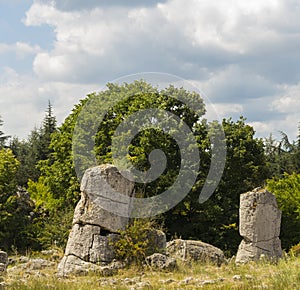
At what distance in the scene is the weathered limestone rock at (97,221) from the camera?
16.0 m

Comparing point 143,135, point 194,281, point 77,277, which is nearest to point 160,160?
point 143,135

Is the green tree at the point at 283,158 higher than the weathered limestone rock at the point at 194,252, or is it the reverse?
the green tree at the point at 283,158

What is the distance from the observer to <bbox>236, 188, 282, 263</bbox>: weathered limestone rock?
18484 millimetres

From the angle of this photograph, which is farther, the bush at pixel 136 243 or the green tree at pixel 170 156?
the green tree at pixel 170 156

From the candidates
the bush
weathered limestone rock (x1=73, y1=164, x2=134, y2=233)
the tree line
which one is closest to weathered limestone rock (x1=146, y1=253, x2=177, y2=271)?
the bush

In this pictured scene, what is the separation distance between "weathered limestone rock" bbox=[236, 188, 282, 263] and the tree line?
5862 millimetres

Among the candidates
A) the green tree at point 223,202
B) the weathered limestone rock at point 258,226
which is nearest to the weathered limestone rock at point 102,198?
the weathered limestone rock at point 258,226

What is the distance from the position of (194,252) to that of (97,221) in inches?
149

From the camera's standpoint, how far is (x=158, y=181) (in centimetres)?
2502

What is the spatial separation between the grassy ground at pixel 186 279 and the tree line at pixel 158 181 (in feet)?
28.2

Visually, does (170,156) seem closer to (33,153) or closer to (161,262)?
(161,262)

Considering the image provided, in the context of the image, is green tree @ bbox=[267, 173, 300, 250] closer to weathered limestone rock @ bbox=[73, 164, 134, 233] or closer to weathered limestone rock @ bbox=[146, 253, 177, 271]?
weathered limestone rock @ bbox=[146, 253, 177, 271]

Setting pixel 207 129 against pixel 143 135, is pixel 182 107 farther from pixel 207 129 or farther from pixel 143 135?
pixel 143 135

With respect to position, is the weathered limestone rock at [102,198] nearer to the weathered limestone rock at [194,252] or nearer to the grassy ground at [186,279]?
the grassy ground at [186,279]
